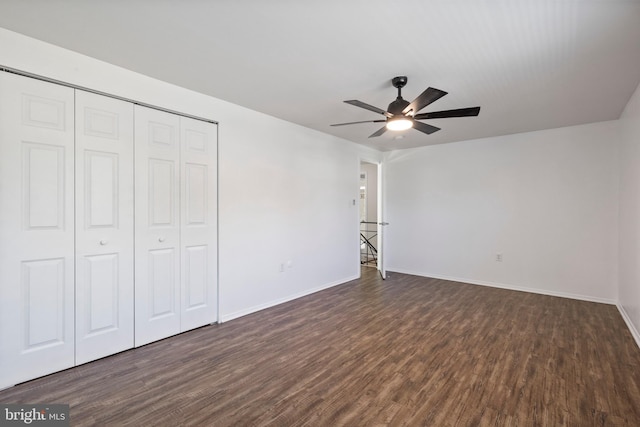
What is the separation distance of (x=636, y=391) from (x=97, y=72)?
479 centimetres

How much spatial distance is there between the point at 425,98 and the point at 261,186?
224 cm

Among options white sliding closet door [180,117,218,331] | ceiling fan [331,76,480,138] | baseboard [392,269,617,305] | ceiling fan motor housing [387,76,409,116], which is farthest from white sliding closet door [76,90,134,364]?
baseboard [392,269,617,305]

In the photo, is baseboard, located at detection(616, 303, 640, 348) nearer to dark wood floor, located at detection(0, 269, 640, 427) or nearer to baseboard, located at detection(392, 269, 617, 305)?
dark wood floor, located at detection(0, 269, 640, 427)

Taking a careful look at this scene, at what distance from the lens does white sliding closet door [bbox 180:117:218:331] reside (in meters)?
3.12

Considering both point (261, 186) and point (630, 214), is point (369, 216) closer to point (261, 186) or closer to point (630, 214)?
point (261, 186)

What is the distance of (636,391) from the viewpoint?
2.14 meters

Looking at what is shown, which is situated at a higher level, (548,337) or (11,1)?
(11,1)

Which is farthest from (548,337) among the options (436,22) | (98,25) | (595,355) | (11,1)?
(11,1)

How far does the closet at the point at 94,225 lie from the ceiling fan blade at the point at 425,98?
2130 mm

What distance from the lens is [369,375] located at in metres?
2.35

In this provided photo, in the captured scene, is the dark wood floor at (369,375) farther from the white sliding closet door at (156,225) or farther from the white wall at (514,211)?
the white wall at (514,211)

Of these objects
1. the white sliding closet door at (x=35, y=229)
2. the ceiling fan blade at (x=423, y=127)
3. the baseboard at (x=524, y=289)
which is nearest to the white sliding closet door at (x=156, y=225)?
the white sliding closet door at (x=35, y=229)

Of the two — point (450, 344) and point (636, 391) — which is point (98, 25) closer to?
point (450, 344)

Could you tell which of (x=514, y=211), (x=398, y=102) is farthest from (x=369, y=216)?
(x=398, y=102)
